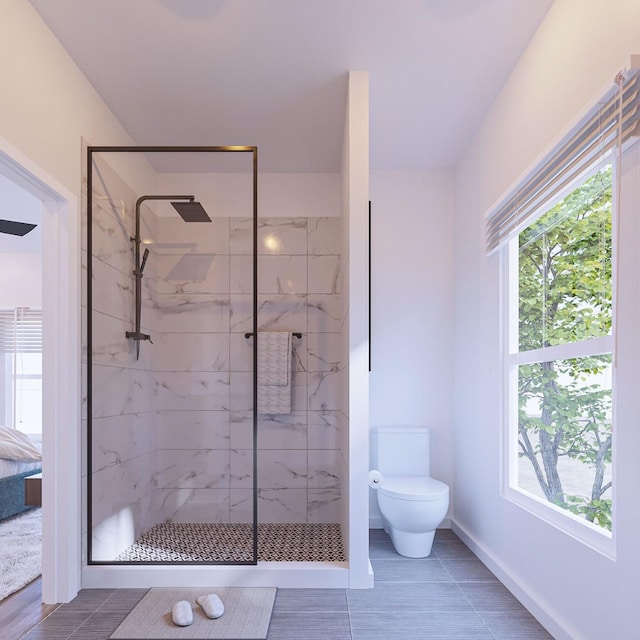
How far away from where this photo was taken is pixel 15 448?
15.4 feet

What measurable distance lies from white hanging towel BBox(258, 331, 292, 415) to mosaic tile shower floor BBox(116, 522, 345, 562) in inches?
32.1

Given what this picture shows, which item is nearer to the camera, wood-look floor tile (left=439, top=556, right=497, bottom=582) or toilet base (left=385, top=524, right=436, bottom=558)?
wood-look floor tile (left=439, top=556, right=497, bottom=582)

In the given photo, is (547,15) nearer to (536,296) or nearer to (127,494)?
(536,296)

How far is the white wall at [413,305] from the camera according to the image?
424 centimetres

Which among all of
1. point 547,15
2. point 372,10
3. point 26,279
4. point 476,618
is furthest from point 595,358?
point 26,279

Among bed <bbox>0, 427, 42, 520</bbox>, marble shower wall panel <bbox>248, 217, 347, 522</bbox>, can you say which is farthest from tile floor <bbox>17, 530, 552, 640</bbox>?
bed <bbox>0, 427, 42, 520</bbox>

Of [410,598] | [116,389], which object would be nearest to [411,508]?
[410,598]

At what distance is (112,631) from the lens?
2.46 metres

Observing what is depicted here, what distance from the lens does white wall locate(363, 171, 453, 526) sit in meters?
4.24

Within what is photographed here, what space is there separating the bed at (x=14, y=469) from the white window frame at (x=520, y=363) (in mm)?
3486

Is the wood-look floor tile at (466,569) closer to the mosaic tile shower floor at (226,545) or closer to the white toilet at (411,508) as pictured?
the white toilet at (411,508)

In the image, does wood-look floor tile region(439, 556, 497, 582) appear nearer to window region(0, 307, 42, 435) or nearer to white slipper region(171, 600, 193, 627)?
white slipper region(171, 600, 193, 627)

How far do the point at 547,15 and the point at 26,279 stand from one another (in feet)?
18.8

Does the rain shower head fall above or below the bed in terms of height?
above
